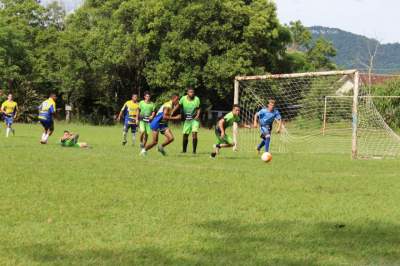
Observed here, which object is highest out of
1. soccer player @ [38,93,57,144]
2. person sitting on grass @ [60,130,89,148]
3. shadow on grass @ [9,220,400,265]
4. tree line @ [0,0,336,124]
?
tree line @ [0,0,336,124]

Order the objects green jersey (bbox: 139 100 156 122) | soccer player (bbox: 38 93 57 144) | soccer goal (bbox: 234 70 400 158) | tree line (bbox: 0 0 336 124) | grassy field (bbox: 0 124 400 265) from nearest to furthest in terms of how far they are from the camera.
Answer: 1. grassy field (bbox: 0 124 400 265)
2. green jersey (bbox: 139 100 156 122)
3. soccer player (bbox: 38 93 57 144)
4. soccer goal (bbox: 234 70 400 158)
5. tree line (bbox: 0 0 336 124)

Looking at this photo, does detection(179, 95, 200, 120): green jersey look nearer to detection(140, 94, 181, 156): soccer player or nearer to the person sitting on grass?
detection(140, 94, 181, 156): soccer player

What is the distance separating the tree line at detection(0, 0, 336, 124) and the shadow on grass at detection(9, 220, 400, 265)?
32.0 meters

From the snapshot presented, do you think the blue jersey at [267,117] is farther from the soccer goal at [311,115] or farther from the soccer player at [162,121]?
the soccer goal at [311,115]

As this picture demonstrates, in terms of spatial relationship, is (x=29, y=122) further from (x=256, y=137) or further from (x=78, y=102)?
(x=256, y=137)

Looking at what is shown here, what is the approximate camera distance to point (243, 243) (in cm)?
605

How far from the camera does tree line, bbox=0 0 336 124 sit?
129 ft

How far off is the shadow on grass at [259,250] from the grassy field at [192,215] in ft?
0.04

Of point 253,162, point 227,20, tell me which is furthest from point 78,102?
point 253,162

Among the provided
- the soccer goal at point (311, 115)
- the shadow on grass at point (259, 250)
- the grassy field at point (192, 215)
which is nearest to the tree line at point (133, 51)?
the soccer goal at point (311, 115)

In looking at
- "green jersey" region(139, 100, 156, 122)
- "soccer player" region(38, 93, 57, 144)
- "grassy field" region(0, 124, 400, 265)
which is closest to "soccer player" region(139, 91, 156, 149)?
"green jersey" region(139, 100, 156, 122)

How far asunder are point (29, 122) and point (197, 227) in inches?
1473

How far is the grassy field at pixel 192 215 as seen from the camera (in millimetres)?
5582

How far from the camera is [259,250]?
19.0 feet
